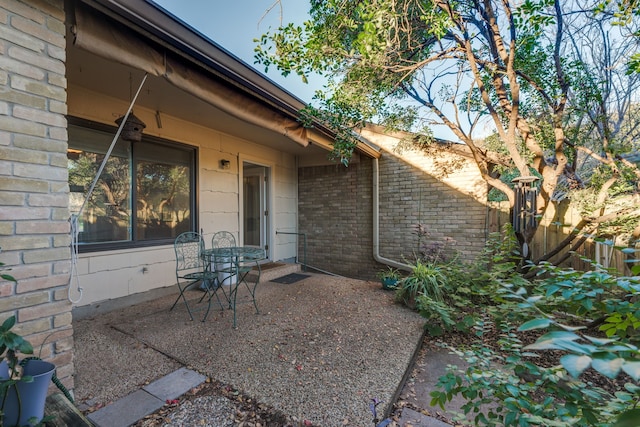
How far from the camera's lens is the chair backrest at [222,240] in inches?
169

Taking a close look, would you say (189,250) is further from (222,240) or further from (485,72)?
(485,72)

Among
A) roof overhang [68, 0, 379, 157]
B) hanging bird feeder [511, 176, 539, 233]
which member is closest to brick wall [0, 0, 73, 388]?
roof overhang [68, 0, 379, 157]

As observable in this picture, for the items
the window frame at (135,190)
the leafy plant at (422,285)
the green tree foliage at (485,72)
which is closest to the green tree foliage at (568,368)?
the leafy plant at (422,285)

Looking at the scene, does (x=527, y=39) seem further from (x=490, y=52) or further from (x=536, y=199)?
(x=536, y=199)

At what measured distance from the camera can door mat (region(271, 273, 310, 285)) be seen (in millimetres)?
4723

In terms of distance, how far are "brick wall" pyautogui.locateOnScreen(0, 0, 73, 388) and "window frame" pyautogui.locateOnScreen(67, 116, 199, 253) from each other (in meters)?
1.75

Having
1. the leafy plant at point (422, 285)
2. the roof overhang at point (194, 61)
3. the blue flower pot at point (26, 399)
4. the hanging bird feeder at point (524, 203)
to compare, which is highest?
the roof overhang at point (194, 61)

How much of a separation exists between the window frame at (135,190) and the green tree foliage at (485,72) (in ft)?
6.06

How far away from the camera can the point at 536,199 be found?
338 cm

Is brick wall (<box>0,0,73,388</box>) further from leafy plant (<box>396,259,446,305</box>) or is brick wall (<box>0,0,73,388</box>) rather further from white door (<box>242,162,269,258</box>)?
white door (<box>242,162,269,258</box>)

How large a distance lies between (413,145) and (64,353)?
17.1 ft

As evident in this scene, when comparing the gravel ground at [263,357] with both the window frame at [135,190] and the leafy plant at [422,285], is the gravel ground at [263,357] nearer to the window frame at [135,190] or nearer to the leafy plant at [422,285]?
the leafy plant at [422,285]

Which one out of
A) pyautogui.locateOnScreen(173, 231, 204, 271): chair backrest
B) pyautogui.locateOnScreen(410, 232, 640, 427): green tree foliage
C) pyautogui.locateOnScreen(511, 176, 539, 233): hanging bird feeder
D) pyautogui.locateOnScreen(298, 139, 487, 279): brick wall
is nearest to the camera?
pyautogui.locateOnScreen(410, 232, 640, 427): green tree foliage

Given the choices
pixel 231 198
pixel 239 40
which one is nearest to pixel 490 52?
pixel 239 40
